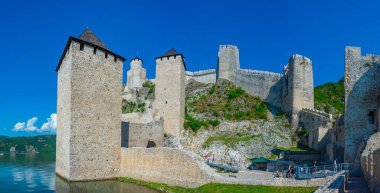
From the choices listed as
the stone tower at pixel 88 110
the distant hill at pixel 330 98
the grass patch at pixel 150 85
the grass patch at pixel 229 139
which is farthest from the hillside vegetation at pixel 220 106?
the stone tower at pixel 88 110

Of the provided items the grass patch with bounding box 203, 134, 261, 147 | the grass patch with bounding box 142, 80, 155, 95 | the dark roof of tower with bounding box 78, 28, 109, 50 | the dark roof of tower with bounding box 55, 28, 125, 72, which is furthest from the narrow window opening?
the grass patch with bounding box 142, 80, 155, 95

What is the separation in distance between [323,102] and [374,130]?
21.0 m

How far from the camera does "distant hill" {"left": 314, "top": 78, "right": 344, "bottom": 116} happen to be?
35578 millimetres

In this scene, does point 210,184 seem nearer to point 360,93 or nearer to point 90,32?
point 360,93

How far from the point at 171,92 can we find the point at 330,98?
1939 centimetres

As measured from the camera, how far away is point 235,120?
3353cm

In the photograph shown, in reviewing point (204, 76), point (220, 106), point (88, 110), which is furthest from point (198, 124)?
point (204, 76)

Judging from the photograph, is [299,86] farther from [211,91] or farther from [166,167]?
[166,167]

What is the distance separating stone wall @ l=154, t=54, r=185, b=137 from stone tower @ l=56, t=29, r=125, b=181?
9.92m

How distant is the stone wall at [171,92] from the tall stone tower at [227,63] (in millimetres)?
8999

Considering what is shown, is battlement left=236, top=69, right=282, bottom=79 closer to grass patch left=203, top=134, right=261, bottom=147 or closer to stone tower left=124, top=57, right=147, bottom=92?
grass patch left=203, top=134, right=261, bottom=147

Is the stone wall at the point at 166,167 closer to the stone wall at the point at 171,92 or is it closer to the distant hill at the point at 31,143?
the stone wall at the point at 171,92

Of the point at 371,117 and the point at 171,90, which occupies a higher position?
the point at 171,90

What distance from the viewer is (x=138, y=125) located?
27.8m
